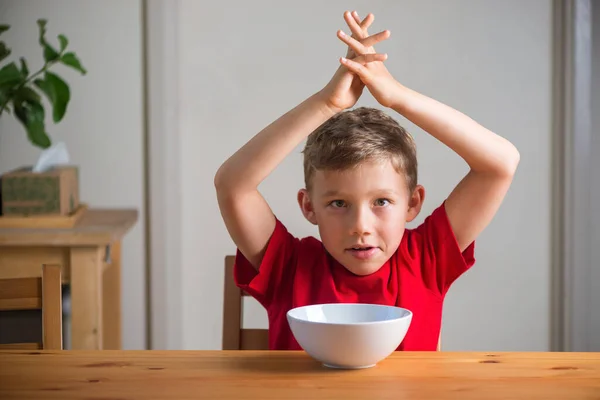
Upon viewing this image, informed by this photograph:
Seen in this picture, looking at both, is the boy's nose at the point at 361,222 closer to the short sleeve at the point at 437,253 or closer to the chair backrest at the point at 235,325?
the short sleeve at the point at 437,253

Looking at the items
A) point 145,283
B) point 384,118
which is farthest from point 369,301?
point 145,283

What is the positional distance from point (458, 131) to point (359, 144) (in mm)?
157

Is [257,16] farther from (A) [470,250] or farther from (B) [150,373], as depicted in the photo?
(B) [150,373]

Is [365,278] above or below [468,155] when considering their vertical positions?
below

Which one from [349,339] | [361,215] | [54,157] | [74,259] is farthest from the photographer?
[54,157]

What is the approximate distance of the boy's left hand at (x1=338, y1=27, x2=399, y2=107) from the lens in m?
1.02

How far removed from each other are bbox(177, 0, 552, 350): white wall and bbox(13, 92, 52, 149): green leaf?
551 millimetres

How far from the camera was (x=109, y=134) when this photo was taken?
2.51m

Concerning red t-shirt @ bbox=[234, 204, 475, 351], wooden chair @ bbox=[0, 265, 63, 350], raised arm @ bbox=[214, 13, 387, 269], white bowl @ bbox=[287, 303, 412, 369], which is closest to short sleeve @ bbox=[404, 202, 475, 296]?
red t-shirt @ bbox=[234, 204, 475, 351]

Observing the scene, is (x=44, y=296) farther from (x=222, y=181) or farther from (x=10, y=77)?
(x=10, y=77)

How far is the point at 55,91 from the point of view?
2.09 meters

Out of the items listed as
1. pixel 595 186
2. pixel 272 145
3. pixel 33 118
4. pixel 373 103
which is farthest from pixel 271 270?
pixel 595 186

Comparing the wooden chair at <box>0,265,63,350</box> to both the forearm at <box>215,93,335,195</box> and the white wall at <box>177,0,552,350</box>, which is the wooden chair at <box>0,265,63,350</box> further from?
the white wall at <box>177,0,552,350</box>

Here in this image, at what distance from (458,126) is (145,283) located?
170 cm
